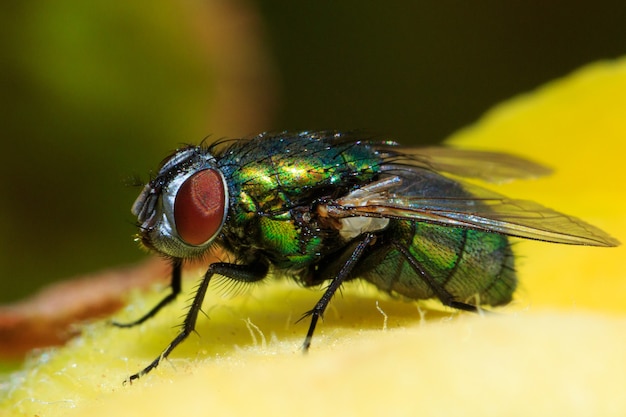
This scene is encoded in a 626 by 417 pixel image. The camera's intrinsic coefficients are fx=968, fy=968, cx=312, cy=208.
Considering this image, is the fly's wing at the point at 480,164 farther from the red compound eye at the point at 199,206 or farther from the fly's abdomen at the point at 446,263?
the red compound eye at the point at 199,206

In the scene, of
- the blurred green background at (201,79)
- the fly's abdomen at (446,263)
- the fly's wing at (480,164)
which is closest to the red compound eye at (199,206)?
the fly's abdomen at (446,263)

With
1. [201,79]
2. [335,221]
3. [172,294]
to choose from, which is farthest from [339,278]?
[201,79]

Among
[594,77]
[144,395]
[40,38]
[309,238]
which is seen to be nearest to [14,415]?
[144,395]

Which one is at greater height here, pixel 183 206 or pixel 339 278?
pixel 183 206

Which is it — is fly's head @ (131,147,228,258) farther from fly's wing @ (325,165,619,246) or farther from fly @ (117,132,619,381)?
fly's wing @ (325,165,619,246)

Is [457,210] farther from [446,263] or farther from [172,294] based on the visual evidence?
[172,294]

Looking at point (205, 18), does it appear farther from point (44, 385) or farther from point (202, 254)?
point (44, 385)
